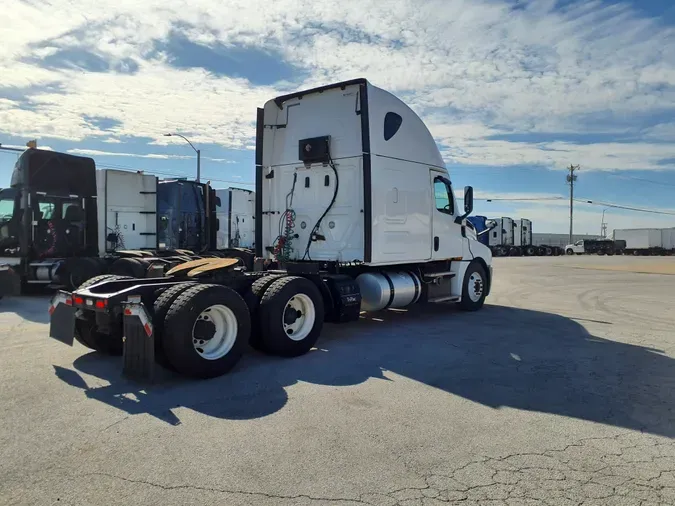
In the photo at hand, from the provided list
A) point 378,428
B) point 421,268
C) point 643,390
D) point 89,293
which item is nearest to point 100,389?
point 89,293

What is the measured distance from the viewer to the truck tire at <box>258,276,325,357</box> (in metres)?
6.88

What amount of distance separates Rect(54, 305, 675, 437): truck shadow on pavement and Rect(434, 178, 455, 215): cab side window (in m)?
2.71

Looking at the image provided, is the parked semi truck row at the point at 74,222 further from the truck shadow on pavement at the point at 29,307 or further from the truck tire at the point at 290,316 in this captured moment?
the truck tire at the point at 290,316

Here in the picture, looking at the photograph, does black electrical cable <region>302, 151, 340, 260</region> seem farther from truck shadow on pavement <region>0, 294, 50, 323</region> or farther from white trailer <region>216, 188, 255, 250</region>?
white trailer <region>216, 188, 255, 250</region>

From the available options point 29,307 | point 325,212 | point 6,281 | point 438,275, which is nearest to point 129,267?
point 29,307

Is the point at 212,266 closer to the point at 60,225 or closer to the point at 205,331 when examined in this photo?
the point at 205,331

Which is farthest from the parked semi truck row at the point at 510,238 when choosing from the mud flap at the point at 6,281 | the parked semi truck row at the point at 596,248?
the mud flap at the point at 6,281

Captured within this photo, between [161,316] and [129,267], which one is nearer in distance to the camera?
[161,316]

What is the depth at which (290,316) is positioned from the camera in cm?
733

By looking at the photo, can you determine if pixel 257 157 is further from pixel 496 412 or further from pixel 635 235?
pixel 635 235

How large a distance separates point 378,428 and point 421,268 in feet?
22.0

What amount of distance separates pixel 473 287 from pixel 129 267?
829 cm

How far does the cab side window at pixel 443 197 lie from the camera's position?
1066 centimetres

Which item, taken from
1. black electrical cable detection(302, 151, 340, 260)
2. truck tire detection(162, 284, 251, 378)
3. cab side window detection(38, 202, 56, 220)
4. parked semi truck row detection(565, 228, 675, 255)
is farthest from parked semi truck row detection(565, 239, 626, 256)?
truck tire detection(162, 284, 251, 378)
